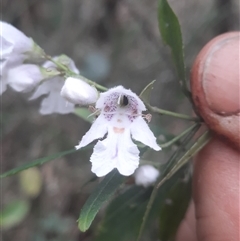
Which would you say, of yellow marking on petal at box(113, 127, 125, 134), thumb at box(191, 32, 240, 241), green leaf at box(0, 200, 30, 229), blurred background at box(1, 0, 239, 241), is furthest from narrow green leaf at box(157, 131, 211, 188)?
blurred background at box(1, 0, 239, 241)

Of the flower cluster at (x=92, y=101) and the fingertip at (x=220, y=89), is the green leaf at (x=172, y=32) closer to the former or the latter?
the fingertip at (x=220, y=89)

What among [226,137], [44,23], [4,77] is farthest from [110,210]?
[44,23]

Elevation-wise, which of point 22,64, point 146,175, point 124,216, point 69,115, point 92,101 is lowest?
point 69,115

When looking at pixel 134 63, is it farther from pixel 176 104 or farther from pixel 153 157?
pixel 153 157

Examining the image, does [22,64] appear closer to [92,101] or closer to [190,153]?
[92,101]

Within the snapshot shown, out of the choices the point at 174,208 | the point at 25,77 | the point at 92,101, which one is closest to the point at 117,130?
the point at 92,101

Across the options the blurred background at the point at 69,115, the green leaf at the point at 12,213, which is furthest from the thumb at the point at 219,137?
the blurred background at the point at 69,115
